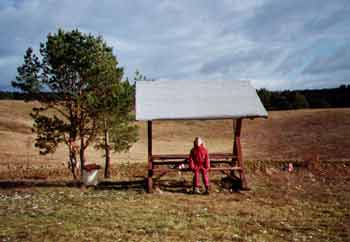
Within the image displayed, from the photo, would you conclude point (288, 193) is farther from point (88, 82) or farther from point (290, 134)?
point (290, 134)

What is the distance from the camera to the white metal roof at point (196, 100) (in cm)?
1312

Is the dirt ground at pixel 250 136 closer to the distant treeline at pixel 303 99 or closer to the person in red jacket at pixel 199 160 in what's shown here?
the person in red jacket at pixel 199 160

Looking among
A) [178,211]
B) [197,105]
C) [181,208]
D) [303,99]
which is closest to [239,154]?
[197,105]

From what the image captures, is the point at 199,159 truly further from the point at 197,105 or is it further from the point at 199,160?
the point at 197,105

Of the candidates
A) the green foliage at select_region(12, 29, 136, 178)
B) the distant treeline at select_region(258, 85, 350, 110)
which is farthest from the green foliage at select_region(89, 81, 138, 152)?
the distant treeline at select_region(258, 85, 350, 110)

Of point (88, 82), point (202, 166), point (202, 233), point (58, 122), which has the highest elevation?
point (88, 82)

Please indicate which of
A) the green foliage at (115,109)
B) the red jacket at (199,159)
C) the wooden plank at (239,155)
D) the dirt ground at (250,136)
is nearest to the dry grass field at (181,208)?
the wooden plank at (239,155)

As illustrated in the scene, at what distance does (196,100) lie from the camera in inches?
559

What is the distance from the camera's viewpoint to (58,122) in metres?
15.8

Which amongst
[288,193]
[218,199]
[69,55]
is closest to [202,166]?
[218,199]

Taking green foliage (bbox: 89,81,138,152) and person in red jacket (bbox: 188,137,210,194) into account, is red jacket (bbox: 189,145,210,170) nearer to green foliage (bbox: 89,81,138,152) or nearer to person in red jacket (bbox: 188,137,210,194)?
person in red jacket (bbox: 188,137,210,194)

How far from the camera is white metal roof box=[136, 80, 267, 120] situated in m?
13.1

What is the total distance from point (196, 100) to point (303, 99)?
75.6 metres

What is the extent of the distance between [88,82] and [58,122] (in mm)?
2020
